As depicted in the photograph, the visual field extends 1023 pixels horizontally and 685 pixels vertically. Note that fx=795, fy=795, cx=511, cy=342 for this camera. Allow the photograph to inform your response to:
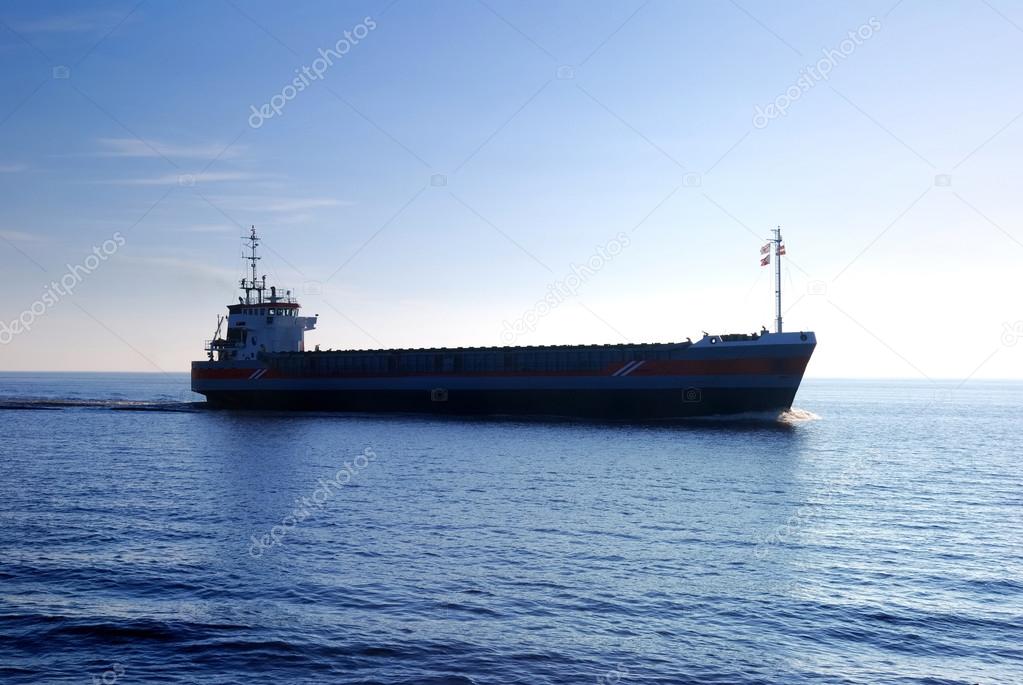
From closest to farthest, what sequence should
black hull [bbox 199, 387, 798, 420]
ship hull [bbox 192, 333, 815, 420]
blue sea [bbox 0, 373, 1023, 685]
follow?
blue sea [bbox 0, 373, 1023, 685] → ship hull [bbox 192, 333, 815, 420] → black hull [bbox 199, 387, 798, 420]

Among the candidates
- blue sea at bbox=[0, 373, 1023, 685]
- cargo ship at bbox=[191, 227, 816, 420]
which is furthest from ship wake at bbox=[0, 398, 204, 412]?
blue sea at bbox=[0, 373, 1023, 685]

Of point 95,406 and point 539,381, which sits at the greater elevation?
point 539,381

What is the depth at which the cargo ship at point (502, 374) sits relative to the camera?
6347 cm

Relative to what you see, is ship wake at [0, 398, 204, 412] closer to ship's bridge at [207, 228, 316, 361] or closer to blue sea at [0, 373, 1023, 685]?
ship's bridge at [207, 228, 316, 361]

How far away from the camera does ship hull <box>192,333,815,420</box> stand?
6322 cm

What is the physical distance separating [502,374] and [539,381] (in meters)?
3.89

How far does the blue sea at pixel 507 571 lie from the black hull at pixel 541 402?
1912 centimetres

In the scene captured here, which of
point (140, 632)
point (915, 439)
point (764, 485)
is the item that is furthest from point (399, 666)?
point (915, 439)

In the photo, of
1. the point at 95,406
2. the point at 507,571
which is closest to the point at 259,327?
the point at 95,406

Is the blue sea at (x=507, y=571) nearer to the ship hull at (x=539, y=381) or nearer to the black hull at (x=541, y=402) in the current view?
the ship hull at (x=539, y=381)

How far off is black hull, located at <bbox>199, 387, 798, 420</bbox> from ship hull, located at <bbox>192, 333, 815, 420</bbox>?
0.09 meters

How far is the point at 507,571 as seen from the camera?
21.1 meters

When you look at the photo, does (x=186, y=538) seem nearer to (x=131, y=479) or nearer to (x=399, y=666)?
(x=399, y=666)

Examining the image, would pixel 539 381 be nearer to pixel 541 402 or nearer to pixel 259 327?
pixel 541 402
